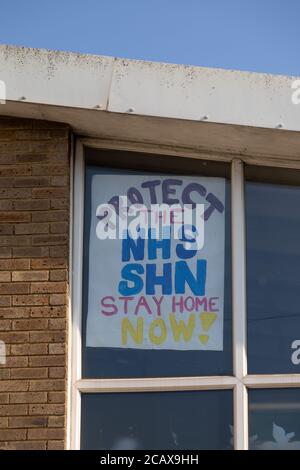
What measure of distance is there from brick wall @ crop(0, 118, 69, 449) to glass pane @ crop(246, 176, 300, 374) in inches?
48.9

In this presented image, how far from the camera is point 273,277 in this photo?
7523 millimetres

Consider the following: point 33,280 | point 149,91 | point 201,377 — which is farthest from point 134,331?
point 149,91

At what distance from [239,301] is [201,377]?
0.57 meters

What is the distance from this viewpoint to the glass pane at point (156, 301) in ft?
24.1

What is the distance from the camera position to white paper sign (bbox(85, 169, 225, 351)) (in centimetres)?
741

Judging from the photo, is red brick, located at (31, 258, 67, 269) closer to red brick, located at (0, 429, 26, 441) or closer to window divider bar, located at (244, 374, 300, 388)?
red brick, located at (0, 429, 26, 441)

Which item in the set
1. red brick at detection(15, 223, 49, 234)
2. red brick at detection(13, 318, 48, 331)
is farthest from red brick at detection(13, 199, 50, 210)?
red brick at detection(13, 318, 48, 331)

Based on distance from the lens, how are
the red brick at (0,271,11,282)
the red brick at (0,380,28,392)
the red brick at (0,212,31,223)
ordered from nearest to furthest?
1. the red brick at (0,380,28,392)
2. the red brick at (0,271,11,282)
3. the red brick at (0,212,31,223)

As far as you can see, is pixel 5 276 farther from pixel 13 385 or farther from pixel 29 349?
pixel 13 385

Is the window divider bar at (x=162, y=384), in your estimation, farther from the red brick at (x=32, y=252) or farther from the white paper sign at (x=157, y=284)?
the red brick at (x=32, y=252)

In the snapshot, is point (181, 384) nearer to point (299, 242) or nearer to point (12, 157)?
point (299, 242)

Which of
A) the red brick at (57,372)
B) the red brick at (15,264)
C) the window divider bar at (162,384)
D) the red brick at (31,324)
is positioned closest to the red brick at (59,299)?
the red brick at (31,324)

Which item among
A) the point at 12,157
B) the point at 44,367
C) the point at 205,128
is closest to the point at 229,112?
the point at 205,128

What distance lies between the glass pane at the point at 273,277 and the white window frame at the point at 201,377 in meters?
0.06
